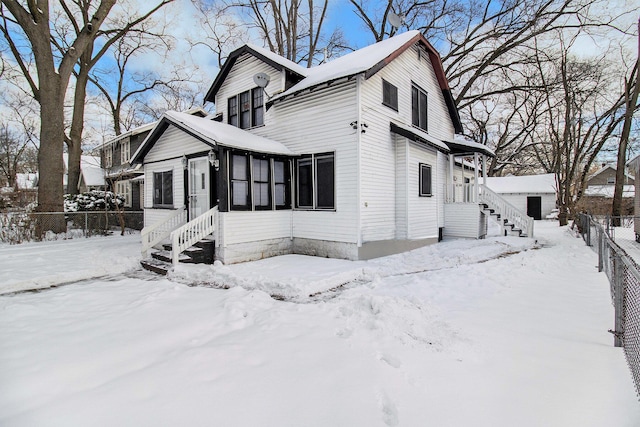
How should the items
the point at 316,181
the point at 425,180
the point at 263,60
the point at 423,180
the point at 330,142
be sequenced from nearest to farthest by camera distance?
the point at 330,142, the point at 316,181, the point at 263,60, the point at 423,180, the point at 425,180

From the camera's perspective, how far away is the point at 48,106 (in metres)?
13.9

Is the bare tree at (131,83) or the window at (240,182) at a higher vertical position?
the bare tree at (131,83)

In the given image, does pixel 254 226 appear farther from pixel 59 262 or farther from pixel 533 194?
pixel 533 194

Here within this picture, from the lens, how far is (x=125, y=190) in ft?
80.5

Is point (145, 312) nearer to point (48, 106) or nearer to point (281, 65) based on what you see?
point (281, 65)

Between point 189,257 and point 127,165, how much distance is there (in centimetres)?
2019

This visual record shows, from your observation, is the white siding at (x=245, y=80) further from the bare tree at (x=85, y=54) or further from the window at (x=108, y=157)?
the window at (x=108, y=157)

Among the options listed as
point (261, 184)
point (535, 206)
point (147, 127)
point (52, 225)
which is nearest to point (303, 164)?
point (261, 184)

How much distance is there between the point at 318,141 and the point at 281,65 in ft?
9.91

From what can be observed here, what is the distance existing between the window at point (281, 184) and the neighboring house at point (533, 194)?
2461 cm

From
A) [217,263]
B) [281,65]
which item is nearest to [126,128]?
[281,65]

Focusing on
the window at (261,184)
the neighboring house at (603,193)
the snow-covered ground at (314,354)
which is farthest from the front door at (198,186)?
the neighboring house at (603,193)

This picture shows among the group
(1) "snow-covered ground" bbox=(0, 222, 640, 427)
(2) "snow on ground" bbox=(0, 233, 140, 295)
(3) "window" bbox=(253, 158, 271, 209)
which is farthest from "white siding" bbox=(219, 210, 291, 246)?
(2) "snow on ground" bbox=(0, 233, 140, 295)

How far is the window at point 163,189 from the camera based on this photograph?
10.8 meters
